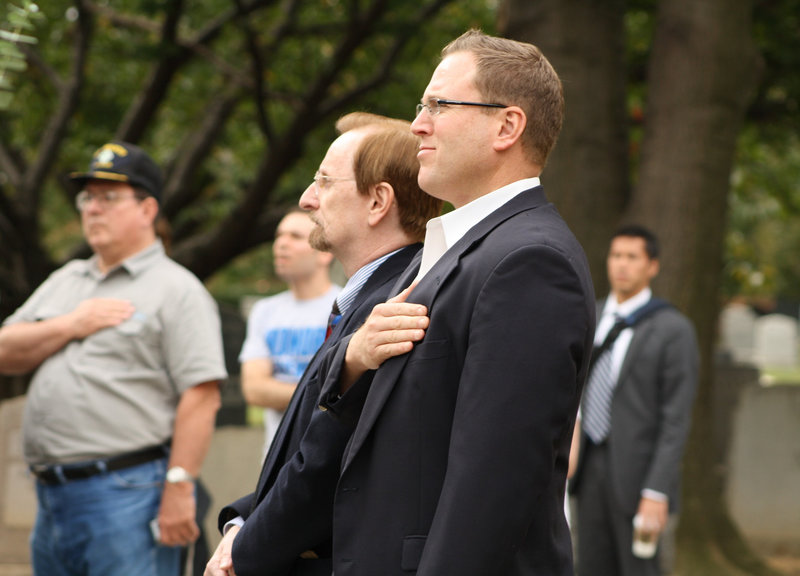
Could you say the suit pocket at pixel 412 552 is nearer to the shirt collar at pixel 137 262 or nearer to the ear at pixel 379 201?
the ear at pixel 379 201

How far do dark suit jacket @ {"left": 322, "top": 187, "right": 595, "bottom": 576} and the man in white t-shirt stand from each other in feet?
9.57

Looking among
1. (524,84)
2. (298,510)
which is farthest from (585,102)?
(298,510)

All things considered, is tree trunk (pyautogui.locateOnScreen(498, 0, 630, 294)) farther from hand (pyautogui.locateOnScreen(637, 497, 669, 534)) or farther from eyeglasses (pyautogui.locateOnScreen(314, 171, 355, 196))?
eyeglasses (pyautogui.locateOnScreen(314, 171, 355, 196))

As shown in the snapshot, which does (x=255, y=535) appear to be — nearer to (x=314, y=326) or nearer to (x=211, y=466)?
(x=314, y=326)

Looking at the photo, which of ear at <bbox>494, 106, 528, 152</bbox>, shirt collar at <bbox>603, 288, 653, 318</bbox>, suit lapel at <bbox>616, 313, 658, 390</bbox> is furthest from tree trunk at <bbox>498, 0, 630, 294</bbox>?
ear at <bbox>494, 106, 528, 152</bbox>

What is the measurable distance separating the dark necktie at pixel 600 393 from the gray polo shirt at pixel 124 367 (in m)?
2.17

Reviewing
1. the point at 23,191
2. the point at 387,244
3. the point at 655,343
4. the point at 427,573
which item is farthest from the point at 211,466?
the point at 427,573

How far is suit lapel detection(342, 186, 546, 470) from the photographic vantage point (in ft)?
7.39

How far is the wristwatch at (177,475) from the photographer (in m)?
4.21

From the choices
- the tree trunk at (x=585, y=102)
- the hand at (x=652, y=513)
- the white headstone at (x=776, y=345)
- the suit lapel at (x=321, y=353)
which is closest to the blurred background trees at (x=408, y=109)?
the tree trunk at (x=585, y=102)

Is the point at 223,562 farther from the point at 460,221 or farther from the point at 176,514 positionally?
the point at 176,514

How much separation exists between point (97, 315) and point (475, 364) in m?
2.49

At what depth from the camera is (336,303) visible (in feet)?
9.72

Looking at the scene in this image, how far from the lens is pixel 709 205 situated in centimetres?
758
